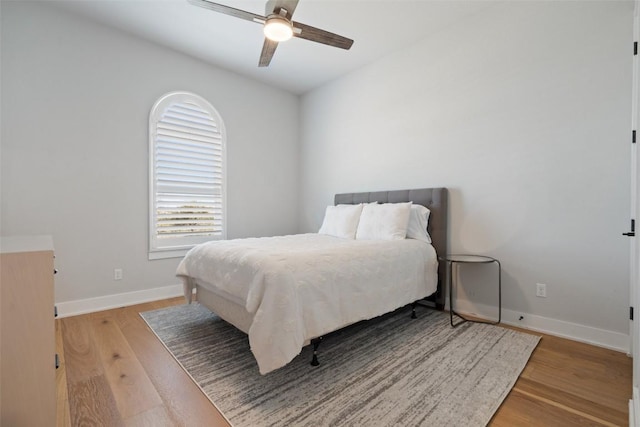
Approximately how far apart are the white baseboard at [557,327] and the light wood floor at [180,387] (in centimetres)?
8

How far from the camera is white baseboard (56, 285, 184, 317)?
284cm

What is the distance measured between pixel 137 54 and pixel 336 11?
2.31 meters

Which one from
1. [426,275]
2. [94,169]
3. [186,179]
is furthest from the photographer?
[186,179]

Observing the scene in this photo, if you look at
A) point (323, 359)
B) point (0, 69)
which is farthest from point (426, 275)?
point (0, 69)

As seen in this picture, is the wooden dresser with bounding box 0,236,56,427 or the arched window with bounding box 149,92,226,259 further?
the arched window with bounding box 149,92,226,259

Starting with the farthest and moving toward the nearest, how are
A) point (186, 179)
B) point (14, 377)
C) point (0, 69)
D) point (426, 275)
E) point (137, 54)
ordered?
point (186, 179), point (137, 54), point (426, 275), point (0, 69), point (14, 377)

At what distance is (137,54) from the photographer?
327 cm

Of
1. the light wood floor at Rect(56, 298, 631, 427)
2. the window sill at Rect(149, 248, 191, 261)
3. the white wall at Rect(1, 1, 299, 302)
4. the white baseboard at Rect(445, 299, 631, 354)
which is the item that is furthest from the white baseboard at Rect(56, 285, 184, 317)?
the white baseboard at Rect(445, 299, 631, 354)

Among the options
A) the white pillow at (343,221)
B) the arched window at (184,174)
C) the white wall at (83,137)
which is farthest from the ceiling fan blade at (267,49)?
the white pillow at (343,221)

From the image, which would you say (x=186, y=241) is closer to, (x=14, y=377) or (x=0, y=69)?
(x=0, y=69)

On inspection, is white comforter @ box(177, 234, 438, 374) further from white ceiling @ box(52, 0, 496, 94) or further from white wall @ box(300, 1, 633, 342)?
white ceiling @ box(52, 0, 496, 94)

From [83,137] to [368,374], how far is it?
11.4 ft

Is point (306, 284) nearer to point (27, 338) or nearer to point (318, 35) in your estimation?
point (27, 338)

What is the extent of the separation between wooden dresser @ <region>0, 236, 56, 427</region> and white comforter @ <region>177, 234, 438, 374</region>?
0.88m
